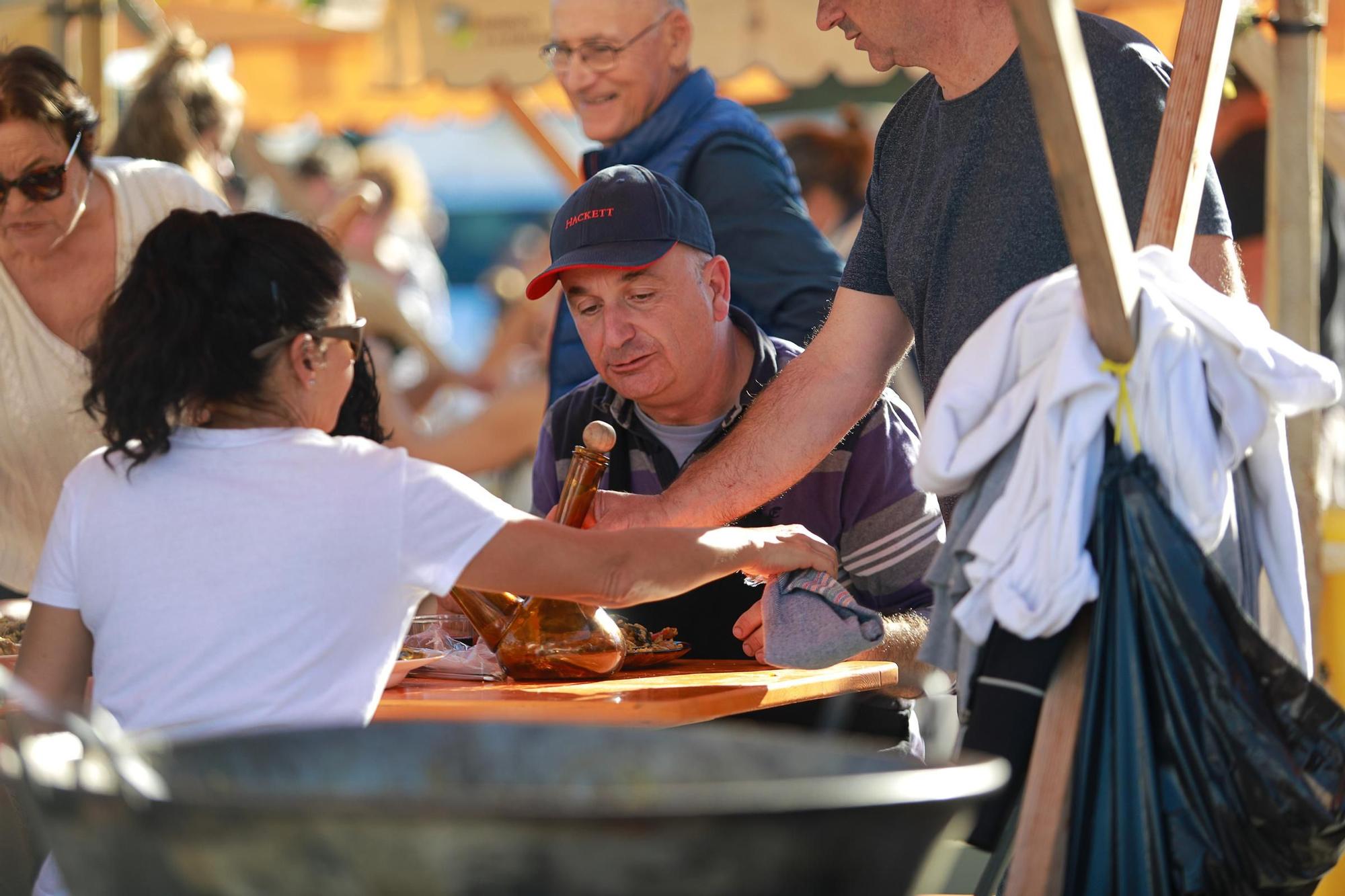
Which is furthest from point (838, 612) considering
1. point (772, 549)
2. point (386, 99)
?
point (386, 99)

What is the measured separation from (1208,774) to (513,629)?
103cm

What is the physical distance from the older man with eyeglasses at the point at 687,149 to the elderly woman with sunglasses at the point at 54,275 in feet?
2.83

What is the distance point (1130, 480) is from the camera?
1.48 meters

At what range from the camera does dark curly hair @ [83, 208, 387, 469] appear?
1.73m

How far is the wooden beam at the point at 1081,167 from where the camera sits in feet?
4.58

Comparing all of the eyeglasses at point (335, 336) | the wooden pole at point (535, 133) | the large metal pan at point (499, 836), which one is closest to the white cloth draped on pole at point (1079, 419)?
the large metal pan at point (499, 836)

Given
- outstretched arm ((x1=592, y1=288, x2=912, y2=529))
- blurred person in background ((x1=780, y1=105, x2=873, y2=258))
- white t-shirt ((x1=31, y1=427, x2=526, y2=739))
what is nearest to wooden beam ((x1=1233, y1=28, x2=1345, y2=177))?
outstretched arm ((x1=592, y1=288, x2=912, y2=529))

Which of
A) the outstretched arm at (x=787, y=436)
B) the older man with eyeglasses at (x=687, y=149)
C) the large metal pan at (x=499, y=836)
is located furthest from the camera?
the older man with eyeglasses at (x=687, y=149)

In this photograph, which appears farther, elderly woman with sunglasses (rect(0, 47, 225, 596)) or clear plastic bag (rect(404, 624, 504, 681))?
elderly woman with sunglasses (rect(0, 47, 225, 596))

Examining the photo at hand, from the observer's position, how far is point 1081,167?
1.44 metres

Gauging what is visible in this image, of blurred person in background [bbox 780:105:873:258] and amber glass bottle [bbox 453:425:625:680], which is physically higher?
blurred person in background [bbox 780:105:873:258]

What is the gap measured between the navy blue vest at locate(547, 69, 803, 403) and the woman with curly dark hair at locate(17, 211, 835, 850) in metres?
1.50

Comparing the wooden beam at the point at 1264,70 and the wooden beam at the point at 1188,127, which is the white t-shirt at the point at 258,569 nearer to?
the wooden beam at the point at 1188,127

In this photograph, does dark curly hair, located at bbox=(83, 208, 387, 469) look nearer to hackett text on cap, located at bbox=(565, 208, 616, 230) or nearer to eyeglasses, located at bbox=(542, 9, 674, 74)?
hackett text on cap, located at bbox=(565, 208, 616, 230)
